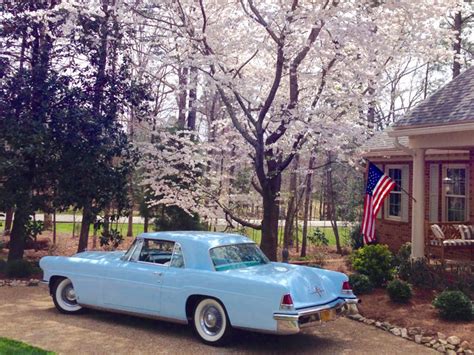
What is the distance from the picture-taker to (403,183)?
15398 millimetres

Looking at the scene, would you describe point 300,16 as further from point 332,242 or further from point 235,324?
point 332,242

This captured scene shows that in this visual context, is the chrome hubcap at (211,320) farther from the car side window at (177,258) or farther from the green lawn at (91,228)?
the green lawn at (91,228)

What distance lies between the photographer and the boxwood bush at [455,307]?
7.50 m

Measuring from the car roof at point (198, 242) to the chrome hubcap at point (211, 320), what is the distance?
52cm

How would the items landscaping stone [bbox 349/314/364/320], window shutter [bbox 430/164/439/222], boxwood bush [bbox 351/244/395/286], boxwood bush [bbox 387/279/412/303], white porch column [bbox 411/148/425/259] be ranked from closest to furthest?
landscaping stone [bbox 349/314/364/320] < boxwood bush [bbox 387/279/412/303] < boxwood bush [bbox 351/244/395/286] < white porch column [bbox 411/148/425/259] < window shutter [bbox 430/164/439/222]

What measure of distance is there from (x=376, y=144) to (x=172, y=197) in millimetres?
6920

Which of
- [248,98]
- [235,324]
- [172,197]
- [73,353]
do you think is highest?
[248,98]

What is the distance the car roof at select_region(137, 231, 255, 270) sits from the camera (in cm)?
681

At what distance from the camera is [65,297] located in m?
8.05

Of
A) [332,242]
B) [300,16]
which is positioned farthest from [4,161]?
[332,242]

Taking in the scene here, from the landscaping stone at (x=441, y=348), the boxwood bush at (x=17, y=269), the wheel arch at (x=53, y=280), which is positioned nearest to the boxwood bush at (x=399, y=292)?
the landscaping stone at (x=441, y=348)

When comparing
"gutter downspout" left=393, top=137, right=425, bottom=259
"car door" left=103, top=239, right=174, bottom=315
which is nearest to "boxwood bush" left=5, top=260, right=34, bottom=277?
"car door" left=103, top=239, right=174, bottom=315

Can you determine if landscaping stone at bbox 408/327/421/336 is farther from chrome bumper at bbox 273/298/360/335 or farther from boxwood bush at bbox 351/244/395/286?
boxwood bush at bbox 351/244/395/286

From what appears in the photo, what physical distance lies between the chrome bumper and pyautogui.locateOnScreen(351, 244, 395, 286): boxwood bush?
10.3 ft
